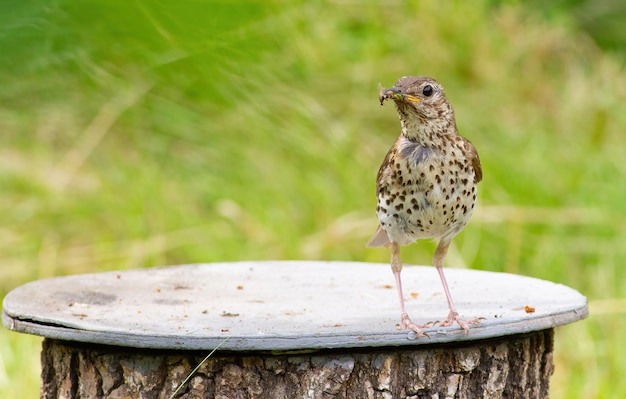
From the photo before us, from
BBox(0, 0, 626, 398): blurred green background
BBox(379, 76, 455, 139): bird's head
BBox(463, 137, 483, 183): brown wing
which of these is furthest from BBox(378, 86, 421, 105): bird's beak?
BBox(0, 0, 626, 398): blurred green background

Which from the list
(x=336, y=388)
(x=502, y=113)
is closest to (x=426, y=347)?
(x=336, y=388)

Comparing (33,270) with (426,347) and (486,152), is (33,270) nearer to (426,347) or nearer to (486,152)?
(486,152)

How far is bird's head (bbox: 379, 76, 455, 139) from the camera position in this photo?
2.89m

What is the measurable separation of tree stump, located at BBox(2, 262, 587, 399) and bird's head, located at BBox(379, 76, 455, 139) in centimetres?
62

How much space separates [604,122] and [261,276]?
445cm

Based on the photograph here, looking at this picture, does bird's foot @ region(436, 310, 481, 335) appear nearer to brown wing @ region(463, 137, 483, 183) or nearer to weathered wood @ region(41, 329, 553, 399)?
weathered wood @ region(41, 329, 553, 399)

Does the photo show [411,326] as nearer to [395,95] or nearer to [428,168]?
[428,168]

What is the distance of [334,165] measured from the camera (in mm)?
6430

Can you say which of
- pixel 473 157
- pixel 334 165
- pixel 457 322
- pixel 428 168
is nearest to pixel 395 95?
pixel 428 168

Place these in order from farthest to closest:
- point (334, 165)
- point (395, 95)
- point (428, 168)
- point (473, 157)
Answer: point (334, 165)
point (473, 157)
point (428, 168)
point (395, 95)

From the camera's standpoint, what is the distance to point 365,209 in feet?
20.3

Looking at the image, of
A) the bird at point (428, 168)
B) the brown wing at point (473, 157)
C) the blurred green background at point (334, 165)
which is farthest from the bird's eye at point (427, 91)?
the blurred green background at point (334, 165)

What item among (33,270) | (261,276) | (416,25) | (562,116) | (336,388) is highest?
(416,25)

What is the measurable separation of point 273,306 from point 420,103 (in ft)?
2.74
